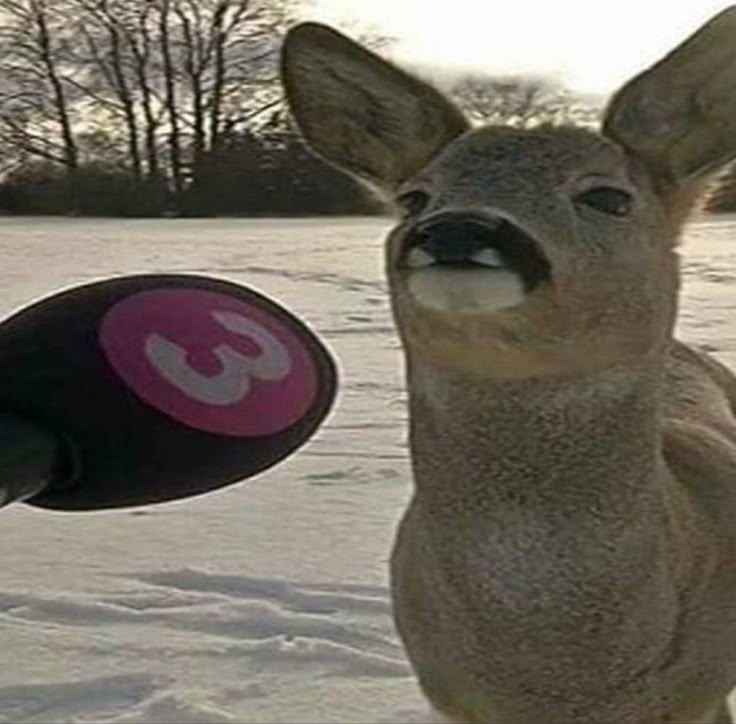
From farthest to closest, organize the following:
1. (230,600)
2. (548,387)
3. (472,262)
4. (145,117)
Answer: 1. (145,117)
2. (230,600)
3. (548,387)
4. (472,262)

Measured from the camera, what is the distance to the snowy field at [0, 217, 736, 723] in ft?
12.5

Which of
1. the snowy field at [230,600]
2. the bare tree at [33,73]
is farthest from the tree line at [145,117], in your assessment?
the snowy field at [230,600]

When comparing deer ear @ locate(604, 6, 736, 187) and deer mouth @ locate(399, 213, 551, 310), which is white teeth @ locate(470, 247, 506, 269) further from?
deer ear @ locate(604, 6, 736, 187)

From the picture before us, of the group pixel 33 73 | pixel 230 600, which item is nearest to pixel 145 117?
pixel 33 73

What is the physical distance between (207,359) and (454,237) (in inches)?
A: 12.9

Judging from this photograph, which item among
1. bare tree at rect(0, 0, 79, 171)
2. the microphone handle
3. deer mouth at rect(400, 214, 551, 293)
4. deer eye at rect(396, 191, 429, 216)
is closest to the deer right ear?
deer eye at rect(396, 191, 429, 216)

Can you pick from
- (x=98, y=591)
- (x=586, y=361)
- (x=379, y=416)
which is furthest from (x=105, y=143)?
(x=586, y=361)

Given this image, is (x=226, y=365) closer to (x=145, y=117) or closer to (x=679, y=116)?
(x=679, y=116)

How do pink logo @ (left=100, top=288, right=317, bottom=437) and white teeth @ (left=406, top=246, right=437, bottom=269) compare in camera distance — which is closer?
pink logo @ (left=100, top=288, right=317, bottom=437)

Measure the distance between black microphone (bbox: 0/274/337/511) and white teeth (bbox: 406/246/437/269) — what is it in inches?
7.0

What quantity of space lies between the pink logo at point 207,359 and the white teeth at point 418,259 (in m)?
0.19

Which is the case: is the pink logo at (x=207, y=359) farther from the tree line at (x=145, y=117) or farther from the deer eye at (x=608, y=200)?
the tree line at (x=145, y=117)

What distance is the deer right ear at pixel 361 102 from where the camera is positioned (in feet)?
8.09

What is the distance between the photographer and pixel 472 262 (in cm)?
191
